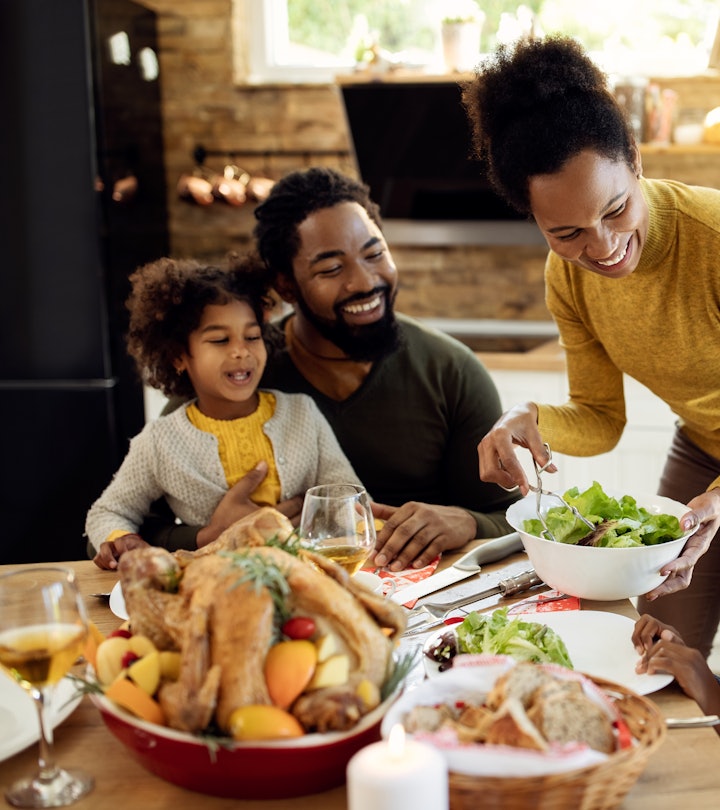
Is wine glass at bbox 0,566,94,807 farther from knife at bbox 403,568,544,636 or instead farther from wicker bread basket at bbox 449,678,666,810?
knife at bbox 403,568,544,636

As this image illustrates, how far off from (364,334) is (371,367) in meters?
0.08

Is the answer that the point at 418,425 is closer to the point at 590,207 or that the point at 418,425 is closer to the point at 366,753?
the point at 590,207

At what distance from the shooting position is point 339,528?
124cm

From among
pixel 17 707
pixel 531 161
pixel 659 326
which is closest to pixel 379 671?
pixel 17 707

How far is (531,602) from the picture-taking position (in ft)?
4.24

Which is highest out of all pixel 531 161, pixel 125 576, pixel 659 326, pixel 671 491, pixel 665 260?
pixel 531 161

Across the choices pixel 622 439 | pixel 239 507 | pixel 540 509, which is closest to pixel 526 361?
pixel 622 439

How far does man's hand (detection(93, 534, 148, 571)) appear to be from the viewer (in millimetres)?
1465

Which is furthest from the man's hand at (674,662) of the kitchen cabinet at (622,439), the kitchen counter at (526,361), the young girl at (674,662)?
the kitchen counter at (526,361)

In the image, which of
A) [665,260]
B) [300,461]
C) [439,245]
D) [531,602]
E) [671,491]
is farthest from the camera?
[439,245]

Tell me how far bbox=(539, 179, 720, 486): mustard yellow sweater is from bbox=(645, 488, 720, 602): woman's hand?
433mm

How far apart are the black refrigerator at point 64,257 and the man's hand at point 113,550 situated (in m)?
1.91

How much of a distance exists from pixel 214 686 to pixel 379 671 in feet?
0.49

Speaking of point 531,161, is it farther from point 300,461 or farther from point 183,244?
point 183,244
